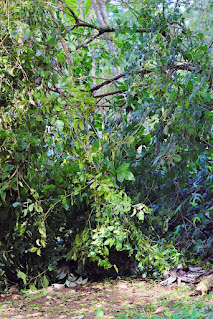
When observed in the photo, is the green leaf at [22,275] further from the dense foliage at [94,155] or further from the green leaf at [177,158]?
the green leaf at [177,158]

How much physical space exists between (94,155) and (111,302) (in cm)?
102

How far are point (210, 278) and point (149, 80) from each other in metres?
1.61

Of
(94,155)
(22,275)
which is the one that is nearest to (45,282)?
(22,275)

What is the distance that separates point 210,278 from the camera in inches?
102

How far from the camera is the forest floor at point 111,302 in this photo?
2.25m

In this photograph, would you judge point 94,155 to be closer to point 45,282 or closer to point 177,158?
point 177,158

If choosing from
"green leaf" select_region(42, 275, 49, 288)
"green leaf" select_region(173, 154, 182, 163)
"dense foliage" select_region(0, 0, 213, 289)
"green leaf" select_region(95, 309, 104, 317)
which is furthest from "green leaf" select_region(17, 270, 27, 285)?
"green leaf" select_region(173, 154, 182, 163)

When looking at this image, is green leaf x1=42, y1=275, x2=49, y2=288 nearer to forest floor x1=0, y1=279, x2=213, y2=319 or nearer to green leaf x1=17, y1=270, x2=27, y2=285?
forest floor x1=0, y1=279, x2=213, y2=319

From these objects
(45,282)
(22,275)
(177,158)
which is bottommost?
(45,282)

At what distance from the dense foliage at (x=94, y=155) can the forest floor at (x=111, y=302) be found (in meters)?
0.19

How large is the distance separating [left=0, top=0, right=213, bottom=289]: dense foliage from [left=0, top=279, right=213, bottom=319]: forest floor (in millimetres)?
194

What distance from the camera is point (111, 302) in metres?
2.62

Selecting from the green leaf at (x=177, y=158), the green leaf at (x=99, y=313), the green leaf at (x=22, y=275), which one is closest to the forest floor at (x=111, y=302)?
the green leaf at (x=99, y=313)

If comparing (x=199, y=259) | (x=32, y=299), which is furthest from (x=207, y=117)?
(x=32, y=299)
